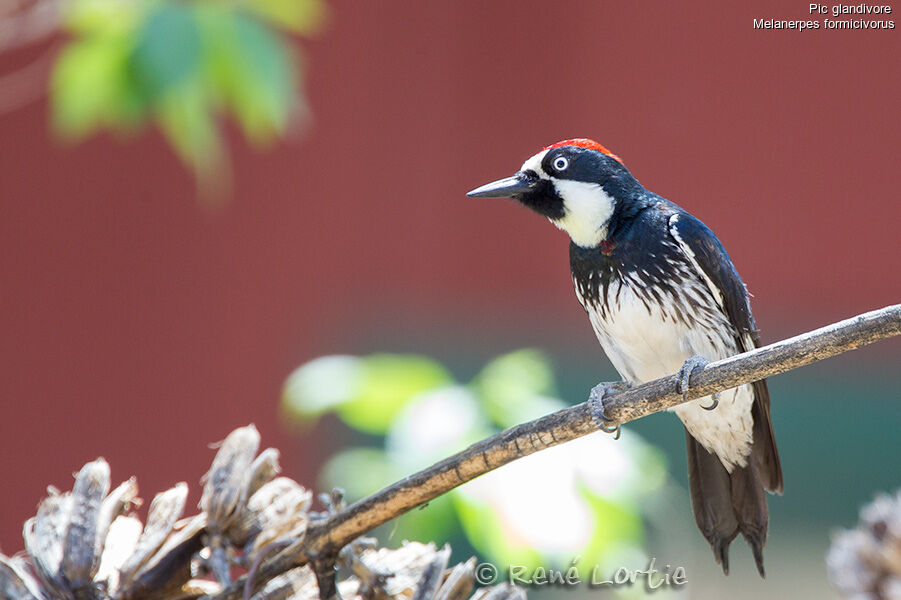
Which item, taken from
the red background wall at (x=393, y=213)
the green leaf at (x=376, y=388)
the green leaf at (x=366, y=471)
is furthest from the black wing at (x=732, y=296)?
the red background wall at (x=393, y=213)

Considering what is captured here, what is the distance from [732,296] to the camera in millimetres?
1523

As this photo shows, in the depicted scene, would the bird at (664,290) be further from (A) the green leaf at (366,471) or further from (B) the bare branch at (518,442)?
(B) the bare branch at (518,442)

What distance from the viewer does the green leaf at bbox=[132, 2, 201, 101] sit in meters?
1.43

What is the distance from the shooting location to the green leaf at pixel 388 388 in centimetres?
142

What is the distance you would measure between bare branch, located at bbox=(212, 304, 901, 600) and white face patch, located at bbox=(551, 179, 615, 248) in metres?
0.64

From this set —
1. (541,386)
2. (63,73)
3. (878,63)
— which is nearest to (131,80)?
(63,73)

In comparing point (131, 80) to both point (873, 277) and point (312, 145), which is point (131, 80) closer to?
point (312, 145)

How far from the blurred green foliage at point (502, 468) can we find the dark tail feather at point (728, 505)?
63 mm

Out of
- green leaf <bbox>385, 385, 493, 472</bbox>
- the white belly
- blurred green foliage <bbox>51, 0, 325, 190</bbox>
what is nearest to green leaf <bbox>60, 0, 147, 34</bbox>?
blurred green foliage <bbox>51, 0, 325, 190</bbox>

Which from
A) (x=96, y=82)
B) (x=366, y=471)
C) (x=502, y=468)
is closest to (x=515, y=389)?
(x=502, y=468)

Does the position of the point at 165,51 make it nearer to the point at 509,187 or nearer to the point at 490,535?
the point at 509,187

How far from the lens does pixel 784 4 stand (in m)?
2.68

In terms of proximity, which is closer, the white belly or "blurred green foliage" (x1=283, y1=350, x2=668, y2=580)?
"blurred green foliage" (x1=283, y1=350, x2=668, y2=580)

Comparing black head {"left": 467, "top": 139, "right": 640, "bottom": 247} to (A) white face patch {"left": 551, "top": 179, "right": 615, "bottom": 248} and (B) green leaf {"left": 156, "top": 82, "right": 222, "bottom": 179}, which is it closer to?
(A) white face patch {"left": 551, "top": 179, "right": 615, "bottom": 248}
